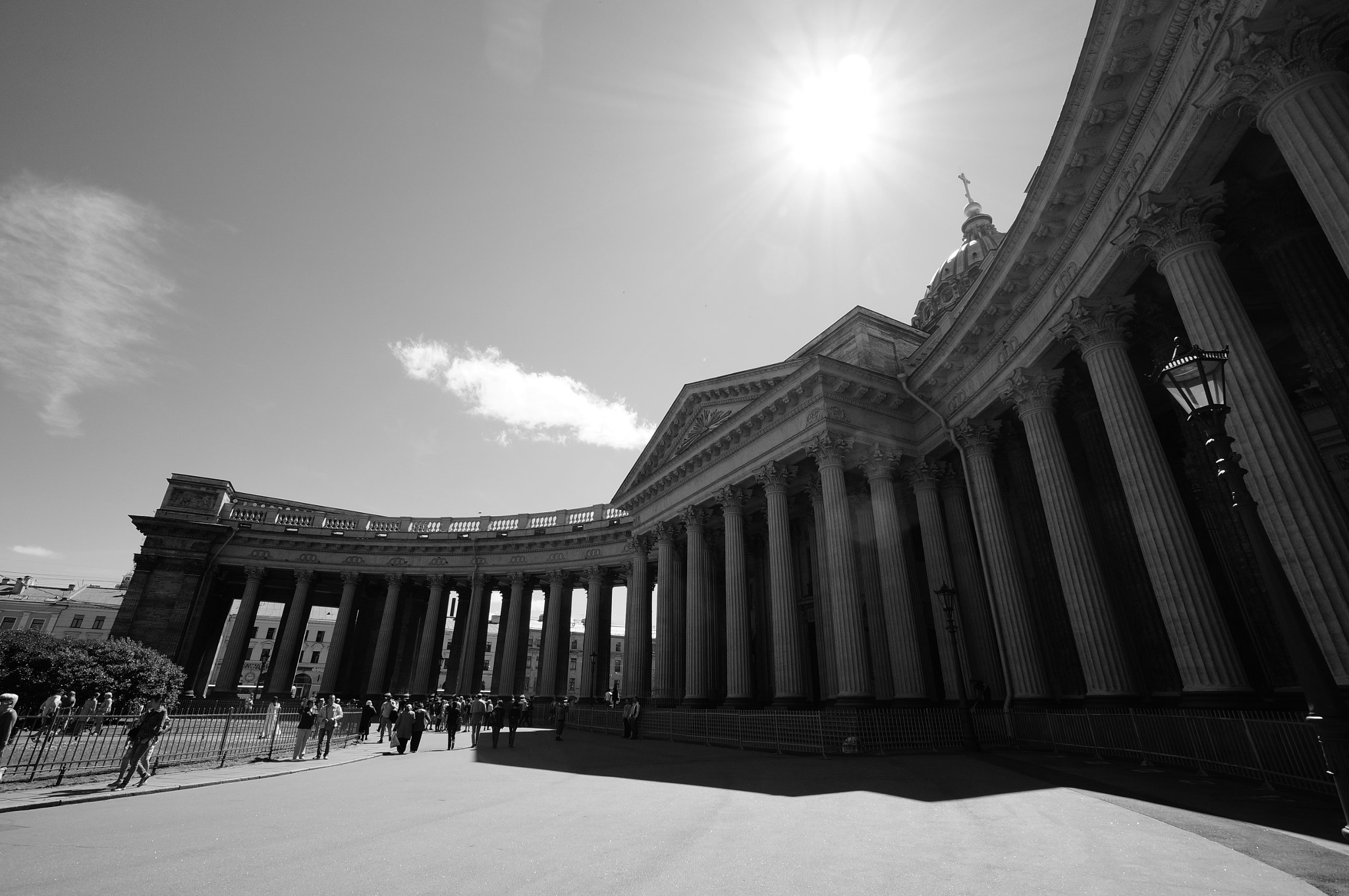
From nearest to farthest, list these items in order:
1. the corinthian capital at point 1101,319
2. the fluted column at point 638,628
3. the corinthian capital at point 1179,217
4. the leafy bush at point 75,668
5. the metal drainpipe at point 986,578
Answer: the corinthian capital at point 1179,217 → the corinthian capital at point 1101,319 → the metal drainpipe at point 986,578 → the leafy bush at point 75,668 → the fluted column at point 638,628

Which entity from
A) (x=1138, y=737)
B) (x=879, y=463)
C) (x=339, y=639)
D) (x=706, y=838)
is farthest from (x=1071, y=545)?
(x=339, y=639)

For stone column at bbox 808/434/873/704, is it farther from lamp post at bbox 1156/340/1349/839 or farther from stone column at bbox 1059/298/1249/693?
lamp post at bbox 1156/340/1349/839

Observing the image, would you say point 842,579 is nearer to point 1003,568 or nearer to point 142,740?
point 1003,568

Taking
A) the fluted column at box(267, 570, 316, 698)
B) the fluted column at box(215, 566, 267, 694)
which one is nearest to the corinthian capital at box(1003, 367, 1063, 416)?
the fluted column at box(267, 570, 316, 698)

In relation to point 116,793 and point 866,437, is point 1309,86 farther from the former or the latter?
point 116,793

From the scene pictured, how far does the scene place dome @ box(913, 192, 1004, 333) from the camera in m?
37.5

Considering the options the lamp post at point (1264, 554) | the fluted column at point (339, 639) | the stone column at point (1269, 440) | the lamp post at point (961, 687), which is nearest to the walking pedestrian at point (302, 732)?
the lamp post at point (961, 687)

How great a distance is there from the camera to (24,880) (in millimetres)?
4641

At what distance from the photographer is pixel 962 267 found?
132 feet

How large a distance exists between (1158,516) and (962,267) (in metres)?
33.2

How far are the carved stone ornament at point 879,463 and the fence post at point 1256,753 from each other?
1114 cm

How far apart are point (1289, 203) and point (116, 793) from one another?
70.4 ft

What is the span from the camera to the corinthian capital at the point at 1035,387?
15.3m

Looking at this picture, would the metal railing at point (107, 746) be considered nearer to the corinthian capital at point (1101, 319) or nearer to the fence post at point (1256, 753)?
the fence post at point (1256, 753)
